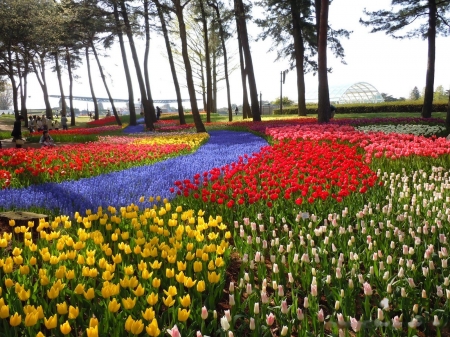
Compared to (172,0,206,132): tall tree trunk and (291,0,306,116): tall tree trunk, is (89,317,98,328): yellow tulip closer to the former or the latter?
(172,0,206,132): tall tree trunk

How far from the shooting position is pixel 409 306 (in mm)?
2764

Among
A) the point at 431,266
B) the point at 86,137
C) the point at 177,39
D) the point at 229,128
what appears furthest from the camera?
the point at 177,39

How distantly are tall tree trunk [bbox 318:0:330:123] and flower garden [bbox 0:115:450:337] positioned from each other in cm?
845

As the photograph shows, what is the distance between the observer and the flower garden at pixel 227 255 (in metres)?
2.44

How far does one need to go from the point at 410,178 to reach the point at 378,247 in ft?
11.6

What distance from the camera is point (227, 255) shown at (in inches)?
138

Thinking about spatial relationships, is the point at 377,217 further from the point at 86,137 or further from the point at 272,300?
the point at 86,137

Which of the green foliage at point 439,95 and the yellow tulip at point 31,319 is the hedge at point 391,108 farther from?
the yellow tulip at point 31,319

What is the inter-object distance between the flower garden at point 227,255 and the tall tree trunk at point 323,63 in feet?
27.7

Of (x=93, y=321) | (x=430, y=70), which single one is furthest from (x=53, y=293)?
(x=430, y=70)

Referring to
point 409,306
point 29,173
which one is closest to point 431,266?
point 409,306

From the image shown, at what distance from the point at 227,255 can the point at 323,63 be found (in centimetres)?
1508

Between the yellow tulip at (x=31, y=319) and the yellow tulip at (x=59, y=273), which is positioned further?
the yellow tulip at (x=59, y=273)

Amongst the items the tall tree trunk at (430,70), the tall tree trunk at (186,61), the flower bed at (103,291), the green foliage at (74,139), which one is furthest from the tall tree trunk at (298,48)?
the flower bed at (103,291)
